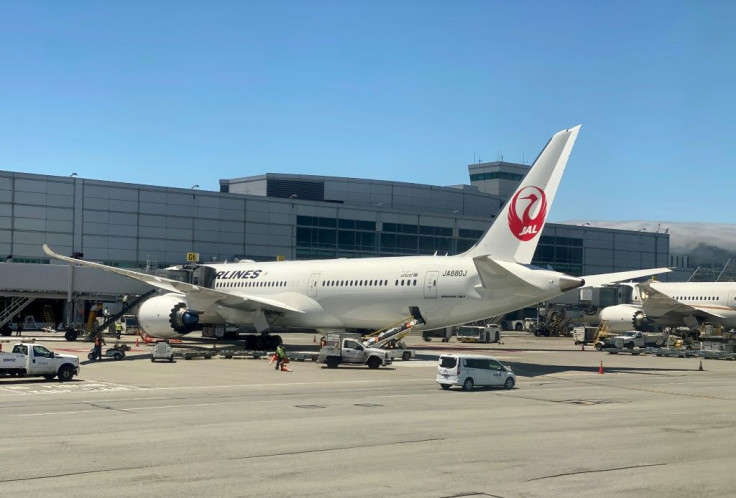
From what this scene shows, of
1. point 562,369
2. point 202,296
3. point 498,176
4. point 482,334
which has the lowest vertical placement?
point 562,369

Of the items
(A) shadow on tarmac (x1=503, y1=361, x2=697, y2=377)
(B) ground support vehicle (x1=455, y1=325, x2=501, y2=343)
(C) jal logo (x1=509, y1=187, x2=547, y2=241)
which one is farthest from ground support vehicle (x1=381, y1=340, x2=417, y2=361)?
(B) ground support vehicle (x1=455, y1=325, x2=501, y2=343)

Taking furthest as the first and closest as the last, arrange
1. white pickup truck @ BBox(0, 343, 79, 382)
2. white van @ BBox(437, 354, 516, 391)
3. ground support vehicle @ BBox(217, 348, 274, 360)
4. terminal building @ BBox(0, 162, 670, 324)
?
terminal building @ BBox(0, 162, 670, 324)
ground support vehicle @ BBox(217, 348, 274, 360)
white pickup truck @ BBox(0, 343, 79, 382)
white van @ BBox(437, 354, 516, 391)

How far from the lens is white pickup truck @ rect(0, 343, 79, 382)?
35.3 meters

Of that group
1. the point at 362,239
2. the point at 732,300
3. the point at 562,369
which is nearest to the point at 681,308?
the point at 732,300

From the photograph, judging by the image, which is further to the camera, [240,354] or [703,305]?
[703,305]

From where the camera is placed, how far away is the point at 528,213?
150ft

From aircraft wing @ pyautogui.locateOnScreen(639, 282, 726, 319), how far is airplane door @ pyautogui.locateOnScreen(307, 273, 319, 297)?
106 feet

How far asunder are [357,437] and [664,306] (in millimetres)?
59522

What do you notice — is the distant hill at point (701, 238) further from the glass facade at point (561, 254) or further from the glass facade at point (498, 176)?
the glass facade at point (498, 176)

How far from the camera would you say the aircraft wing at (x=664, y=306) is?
74125 mm

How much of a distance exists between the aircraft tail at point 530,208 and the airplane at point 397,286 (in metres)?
0.05

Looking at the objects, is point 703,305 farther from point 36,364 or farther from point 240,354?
point 36,364

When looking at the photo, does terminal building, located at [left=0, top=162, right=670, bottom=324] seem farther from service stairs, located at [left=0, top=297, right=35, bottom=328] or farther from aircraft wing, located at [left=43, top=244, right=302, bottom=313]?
aircraft wing, located at [left=43, top=244, right=302, bottom=313]

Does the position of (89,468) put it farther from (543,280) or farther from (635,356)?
(635,356)
